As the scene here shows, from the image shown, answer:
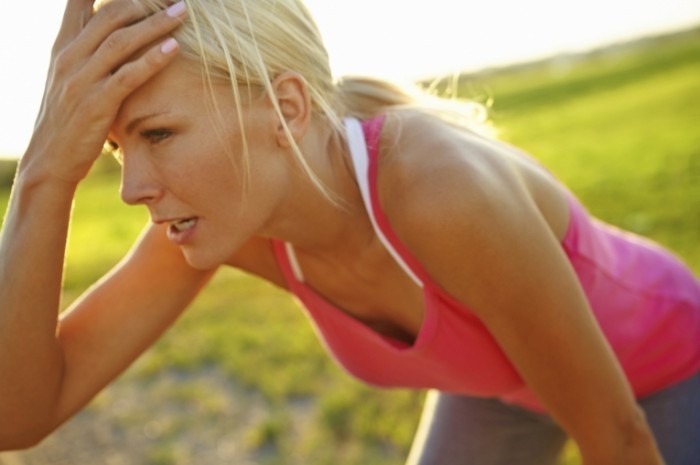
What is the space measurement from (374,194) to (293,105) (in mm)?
324

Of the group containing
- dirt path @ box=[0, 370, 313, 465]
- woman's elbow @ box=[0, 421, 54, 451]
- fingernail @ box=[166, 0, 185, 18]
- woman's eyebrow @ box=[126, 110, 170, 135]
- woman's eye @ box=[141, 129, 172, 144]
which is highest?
fingernail @ box=[166, 0, 185, 18]

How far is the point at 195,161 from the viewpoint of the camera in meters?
2.25

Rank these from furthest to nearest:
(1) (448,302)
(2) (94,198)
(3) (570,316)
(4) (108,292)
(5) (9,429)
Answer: (2) (94,198)
(4) (108,292)
(5) (9,429)
(1) (448,302)
(3) (570,316)

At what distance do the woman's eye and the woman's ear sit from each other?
11.5 inches

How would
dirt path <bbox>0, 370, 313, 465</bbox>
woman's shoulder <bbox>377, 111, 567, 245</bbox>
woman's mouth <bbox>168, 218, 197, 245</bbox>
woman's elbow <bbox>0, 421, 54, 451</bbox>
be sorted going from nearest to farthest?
1. woman's shoulder <bbox>377, 111, 567, 245</bbox>
2. woman's mouth <bbox>168, 218, 197, 245</bbox>
3. woman's elbow <bbox>0, 421, 54, 451</bbox>
4. dirt path <bbox>0, 370, 313, 465</bbox>

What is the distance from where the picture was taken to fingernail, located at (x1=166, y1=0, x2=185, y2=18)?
85.1 inches

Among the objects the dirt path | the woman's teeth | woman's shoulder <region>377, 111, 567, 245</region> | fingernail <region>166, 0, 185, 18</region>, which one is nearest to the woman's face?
the woman's teeth

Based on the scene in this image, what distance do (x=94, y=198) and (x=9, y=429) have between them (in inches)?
982

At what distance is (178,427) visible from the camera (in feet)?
16.6

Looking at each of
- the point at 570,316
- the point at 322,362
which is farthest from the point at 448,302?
the point at 322,362

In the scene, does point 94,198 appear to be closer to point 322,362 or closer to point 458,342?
point 322,362

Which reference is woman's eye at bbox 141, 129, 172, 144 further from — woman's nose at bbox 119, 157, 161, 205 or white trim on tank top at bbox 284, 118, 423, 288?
white trim on tank top at bbox 284, 118, 423, 288

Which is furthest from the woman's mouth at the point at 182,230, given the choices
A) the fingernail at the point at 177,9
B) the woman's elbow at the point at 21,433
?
the woman's elbow at the point at 21,433

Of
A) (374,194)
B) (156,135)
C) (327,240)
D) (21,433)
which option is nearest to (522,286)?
(374,194)
